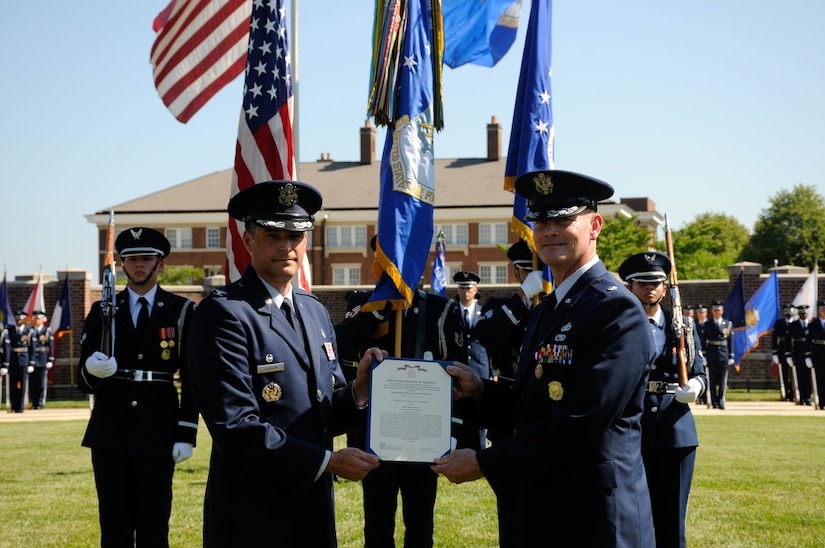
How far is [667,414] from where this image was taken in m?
6.42

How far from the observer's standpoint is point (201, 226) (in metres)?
59.3

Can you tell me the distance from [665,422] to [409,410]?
282 cm

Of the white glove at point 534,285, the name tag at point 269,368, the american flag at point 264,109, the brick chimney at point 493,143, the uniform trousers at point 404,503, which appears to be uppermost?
the brick chimney at point 493,143

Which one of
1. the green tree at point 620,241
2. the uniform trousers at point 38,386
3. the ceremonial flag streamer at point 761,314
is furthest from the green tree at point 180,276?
the ceremonial flag streamer at point 761,314

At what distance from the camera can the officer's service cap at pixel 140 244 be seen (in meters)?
6.26

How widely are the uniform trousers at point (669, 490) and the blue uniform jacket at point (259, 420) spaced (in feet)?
10.1

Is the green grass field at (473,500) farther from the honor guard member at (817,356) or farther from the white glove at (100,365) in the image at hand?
the honor guard member at (817,356)

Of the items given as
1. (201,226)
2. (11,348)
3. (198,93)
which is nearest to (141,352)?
(198,93)

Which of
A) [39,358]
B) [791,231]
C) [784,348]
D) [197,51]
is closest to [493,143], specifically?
[791,231]

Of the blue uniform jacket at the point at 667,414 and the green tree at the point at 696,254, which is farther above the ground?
the green tree at the point at 696,254

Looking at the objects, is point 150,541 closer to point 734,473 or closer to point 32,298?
point 734,473

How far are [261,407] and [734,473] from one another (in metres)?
8.79

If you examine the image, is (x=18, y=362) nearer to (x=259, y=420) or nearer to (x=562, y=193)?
(x=259, y=420)

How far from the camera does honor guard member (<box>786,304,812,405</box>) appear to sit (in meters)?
22.0
